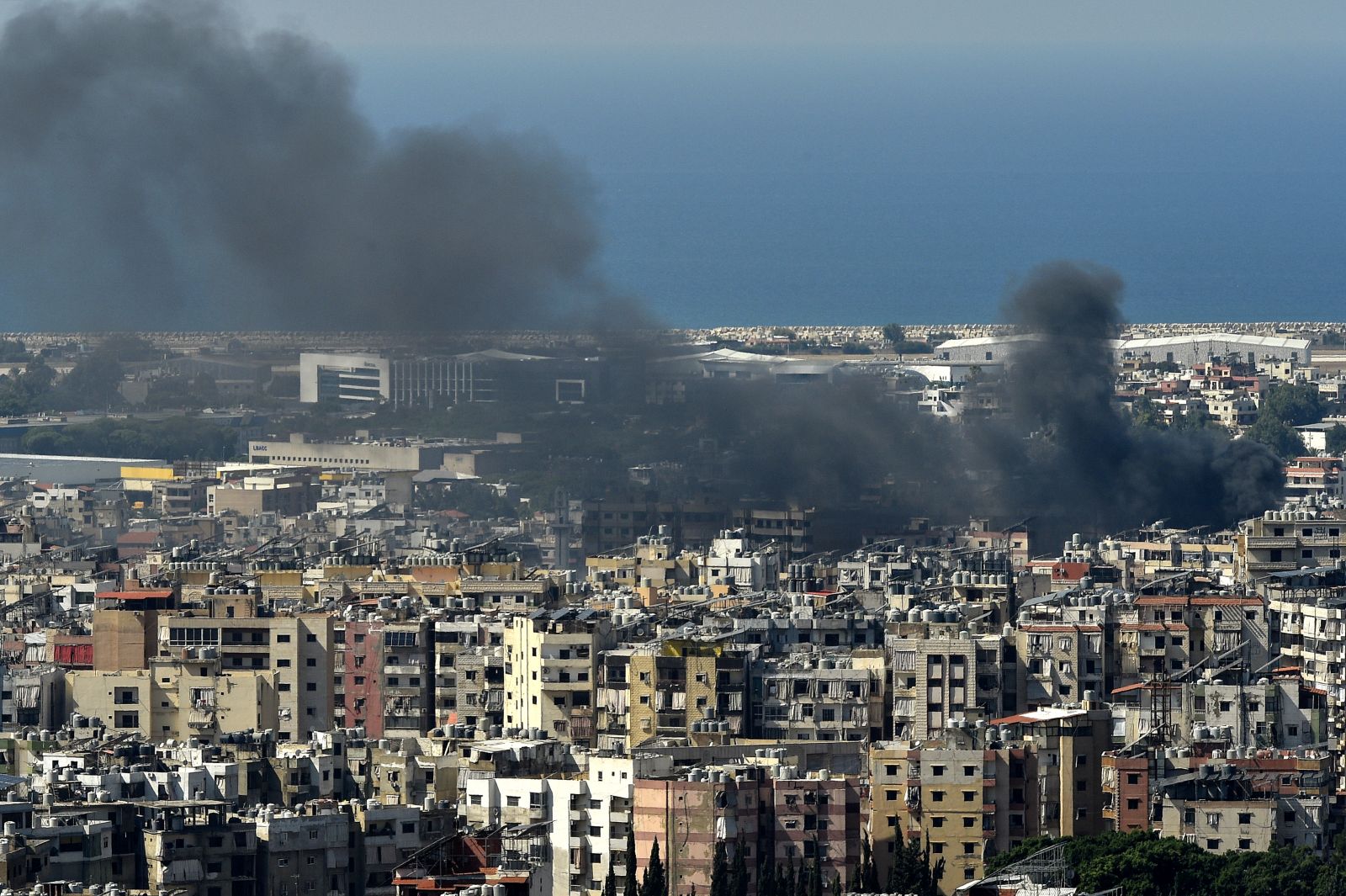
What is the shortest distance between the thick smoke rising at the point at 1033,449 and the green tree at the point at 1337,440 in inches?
233

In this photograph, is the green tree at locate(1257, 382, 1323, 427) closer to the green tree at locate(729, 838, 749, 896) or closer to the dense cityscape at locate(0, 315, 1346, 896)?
the dense cityscape at locate(0, 315, 1346, 896)

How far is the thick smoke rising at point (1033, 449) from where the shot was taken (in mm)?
90562

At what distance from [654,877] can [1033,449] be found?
57.7 meters

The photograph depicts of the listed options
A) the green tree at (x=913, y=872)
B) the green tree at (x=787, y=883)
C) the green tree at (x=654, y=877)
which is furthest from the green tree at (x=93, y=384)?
the green tree at (x=787, y=883)

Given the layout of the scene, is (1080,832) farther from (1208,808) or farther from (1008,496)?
(1008,496)

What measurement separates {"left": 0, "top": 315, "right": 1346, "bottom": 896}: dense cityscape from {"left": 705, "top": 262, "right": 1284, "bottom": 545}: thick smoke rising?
22 cm

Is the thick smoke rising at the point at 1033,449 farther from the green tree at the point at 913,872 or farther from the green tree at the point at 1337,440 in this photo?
the green tree at the point at 913,872

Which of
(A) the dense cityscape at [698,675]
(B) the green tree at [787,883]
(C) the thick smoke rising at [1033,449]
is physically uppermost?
(C) the thick smoke rising at [1033,449]

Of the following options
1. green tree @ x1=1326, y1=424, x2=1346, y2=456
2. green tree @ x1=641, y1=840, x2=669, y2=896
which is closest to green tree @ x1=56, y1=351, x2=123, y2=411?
green tree @ x1=1326, y1=424, x2=1346, y2=456

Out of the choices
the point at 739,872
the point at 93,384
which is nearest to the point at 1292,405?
the point at 93,384

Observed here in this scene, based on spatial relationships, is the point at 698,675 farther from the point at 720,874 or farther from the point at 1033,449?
the point at 1033,449

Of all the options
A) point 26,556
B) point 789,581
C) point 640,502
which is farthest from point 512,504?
point 789,581

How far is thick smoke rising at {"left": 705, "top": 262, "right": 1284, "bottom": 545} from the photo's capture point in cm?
9056

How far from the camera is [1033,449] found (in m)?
98.7
